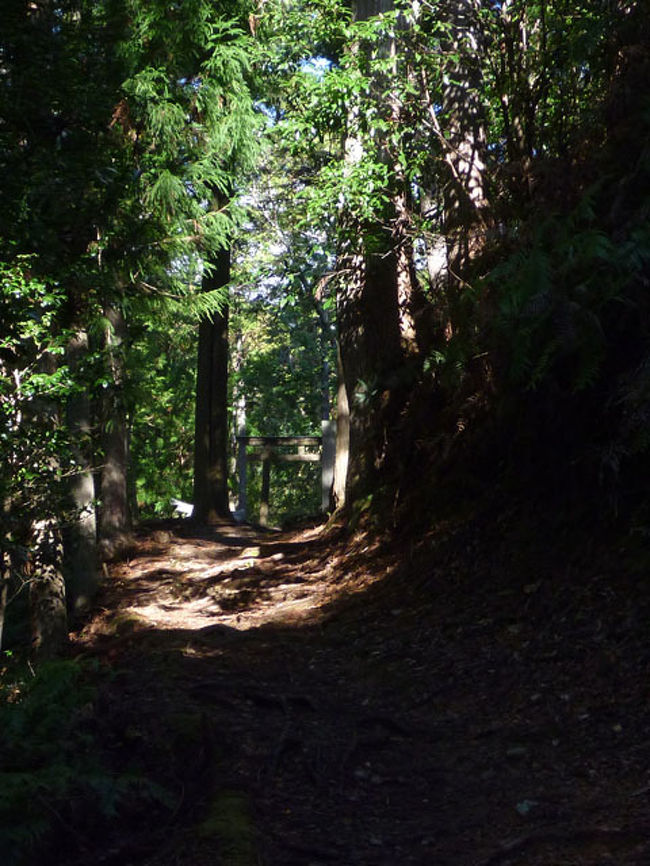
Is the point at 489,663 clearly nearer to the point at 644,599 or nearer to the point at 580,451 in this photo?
the point at 644,599

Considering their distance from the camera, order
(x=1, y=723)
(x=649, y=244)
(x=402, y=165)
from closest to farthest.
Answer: (x=1, y=723) → (x=649, y=244) → (x=402, y=165)

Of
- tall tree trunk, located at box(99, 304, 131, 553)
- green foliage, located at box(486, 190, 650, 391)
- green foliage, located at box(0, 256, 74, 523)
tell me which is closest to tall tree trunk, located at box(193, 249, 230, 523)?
tall tree trunk, located at box(99, 304, 131, 553)

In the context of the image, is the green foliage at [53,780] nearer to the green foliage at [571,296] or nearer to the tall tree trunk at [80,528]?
the green foliage at [571,296]

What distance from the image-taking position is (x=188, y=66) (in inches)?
536

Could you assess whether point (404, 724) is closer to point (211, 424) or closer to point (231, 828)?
point (231, 828)

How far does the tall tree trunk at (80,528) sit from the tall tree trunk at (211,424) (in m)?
6.15

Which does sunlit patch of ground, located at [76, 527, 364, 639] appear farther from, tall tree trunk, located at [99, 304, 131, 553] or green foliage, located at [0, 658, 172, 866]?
green foliage, located at [0, 658, 172, 866]

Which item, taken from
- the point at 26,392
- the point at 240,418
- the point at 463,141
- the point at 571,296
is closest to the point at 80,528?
the point at 26,392

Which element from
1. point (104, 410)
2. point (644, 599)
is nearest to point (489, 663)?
point (644, 599)

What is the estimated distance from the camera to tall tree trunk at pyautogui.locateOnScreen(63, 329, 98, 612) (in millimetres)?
10750

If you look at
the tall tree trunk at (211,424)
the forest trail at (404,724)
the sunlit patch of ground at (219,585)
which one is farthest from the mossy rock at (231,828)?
the tall tree trunk at (211,424)

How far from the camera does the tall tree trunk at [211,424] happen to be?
725 inches

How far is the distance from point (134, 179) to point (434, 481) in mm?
3903

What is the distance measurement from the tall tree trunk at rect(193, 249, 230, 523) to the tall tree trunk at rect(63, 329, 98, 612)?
6.15 meters
